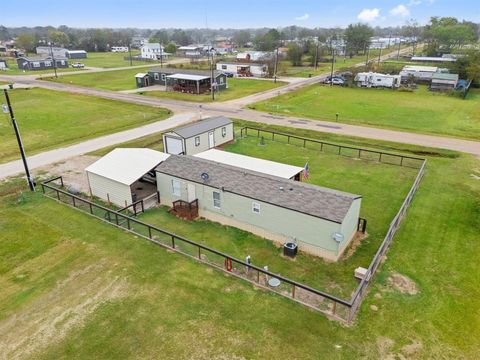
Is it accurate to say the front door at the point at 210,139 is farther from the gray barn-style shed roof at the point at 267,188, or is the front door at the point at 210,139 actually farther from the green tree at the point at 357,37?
the green tree at the point at 357,37

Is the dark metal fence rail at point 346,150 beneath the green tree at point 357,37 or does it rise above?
beneath

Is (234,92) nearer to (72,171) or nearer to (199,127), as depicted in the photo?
(199,127)

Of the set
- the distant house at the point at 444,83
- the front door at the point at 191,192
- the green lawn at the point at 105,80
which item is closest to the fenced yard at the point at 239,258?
the front door at the point at 191,192

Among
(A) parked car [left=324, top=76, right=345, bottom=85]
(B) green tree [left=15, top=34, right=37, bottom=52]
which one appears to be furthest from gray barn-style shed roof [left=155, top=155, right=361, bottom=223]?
(B) green tree [left=15, top=34, right=37, bottom=52]

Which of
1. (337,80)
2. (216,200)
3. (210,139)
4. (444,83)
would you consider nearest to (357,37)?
(337,80)

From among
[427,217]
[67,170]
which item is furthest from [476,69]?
[67,170]
